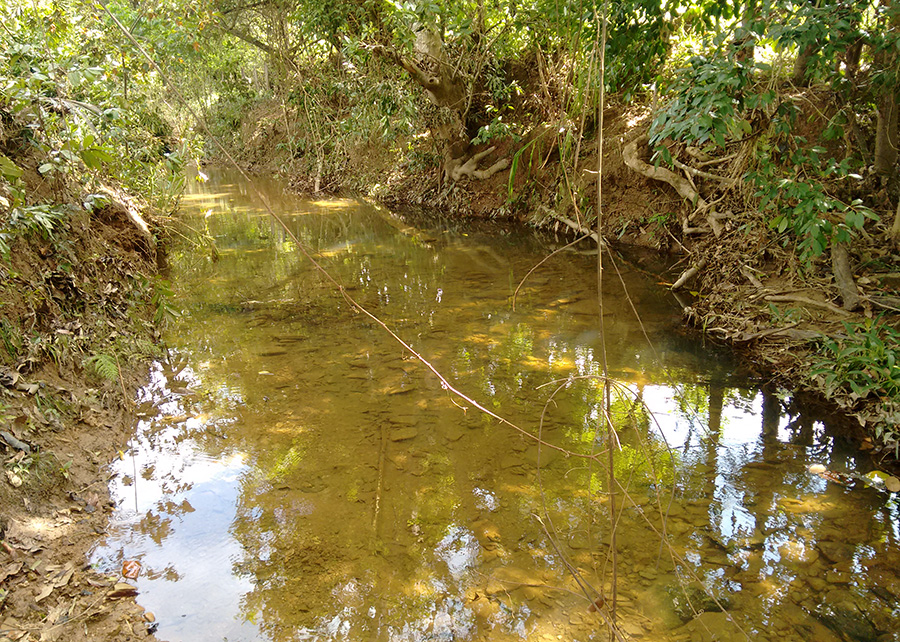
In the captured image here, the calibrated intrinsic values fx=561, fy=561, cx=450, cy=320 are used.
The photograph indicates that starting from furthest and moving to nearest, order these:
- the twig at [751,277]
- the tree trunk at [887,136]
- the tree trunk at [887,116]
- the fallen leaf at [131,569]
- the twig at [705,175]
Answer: the twig at [705,175] → the twig at [751,277] → the tree trunk at [887,136] → the tree trunk at [887,116] → the fallen leaf at [131,569]

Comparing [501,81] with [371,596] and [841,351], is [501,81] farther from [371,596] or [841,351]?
[371,596]

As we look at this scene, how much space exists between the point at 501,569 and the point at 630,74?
5545 mm

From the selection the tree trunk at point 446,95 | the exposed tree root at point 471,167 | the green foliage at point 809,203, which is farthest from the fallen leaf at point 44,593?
the exposed tree root at point 471,167

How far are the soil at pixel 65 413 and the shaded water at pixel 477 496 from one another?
131mm

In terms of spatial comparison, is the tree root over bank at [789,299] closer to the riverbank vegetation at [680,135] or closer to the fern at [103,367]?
the riverbank vegetation at [680,135]

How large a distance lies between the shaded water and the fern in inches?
11.5

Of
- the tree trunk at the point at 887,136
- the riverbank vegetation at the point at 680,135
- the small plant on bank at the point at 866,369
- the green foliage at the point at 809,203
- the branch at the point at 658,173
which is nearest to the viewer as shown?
the small plant on bank at the point at 866,369

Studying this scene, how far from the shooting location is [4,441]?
2.53 metres

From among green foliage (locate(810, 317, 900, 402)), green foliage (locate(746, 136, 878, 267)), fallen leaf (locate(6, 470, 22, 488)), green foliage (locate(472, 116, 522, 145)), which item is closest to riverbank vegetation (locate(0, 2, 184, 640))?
fallen leaf (locate(6, 470, 22, 488))

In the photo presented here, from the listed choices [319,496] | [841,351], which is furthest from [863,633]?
[319,496]

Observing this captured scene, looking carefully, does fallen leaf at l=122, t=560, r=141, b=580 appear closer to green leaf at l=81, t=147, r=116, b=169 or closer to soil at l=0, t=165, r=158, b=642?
soil at l=0, t=165, r=158, b=642

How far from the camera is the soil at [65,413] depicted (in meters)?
2.09

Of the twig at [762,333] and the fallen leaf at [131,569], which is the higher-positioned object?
the twig at [762,333]

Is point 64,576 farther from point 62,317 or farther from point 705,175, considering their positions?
point 705,175
